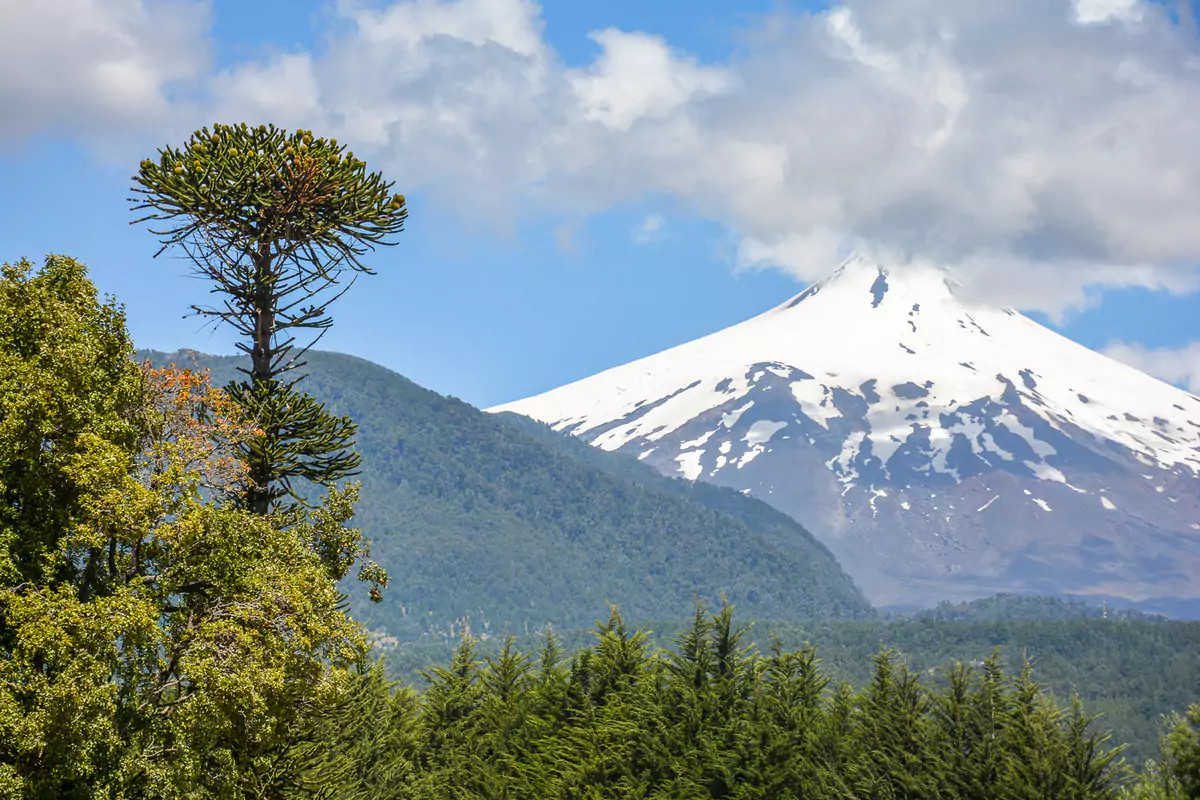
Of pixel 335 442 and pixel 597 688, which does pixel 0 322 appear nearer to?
pixel 335 442

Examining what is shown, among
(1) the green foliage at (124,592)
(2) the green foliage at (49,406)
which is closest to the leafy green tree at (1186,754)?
(1) the green foliage at (124,592)

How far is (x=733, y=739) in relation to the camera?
44969 mm

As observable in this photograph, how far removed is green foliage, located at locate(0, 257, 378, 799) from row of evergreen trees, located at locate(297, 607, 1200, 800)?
1337 cm

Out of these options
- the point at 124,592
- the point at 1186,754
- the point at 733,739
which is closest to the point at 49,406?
the point at 124,592

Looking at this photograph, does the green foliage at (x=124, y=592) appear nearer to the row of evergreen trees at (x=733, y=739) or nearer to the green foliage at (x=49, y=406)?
the green foliage at (x=49, y=406)

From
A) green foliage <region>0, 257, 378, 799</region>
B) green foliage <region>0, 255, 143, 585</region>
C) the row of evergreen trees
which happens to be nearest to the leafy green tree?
the row of evergreen trees

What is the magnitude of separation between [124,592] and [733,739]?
91.3 ft

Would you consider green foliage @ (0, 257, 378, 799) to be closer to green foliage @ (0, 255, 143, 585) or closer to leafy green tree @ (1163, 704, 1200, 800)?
green foliage @ (0, 255, 143, 585)

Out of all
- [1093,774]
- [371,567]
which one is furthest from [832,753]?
[371,567]

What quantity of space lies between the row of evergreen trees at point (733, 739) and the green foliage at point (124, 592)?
1337 cm

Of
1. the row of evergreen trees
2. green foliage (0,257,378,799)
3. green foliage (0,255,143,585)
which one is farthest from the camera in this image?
the row of evergreen trees

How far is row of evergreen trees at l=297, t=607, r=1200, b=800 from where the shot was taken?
41.9m

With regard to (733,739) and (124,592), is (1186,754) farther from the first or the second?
(124,592)

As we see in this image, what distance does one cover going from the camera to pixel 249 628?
23844 millimetres
